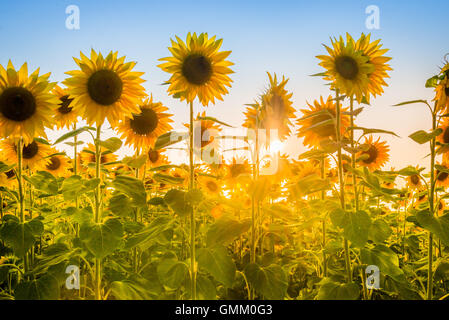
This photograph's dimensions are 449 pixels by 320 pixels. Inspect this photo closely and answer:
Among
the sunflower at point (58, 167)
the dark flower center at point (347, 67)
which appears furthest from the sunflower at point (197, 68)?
the sunflower at point (58, 167)

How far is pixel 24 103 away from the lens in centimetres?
207

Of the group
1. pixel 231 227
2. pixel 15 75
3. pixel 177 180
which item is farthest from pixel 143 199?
pixel 15 75

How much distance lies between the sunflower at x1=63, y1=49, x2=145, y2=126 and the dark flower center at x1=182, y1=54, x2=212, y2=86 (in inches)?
12.7

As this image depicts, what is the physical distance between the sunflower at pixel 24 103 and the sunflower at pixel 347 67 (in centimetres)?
186

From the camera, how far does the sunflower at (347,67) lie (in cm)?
193

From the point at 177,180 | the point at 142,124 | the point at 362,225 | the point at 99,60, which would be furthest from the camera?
the point at 142,124

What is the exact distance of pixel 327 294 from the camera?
165cm

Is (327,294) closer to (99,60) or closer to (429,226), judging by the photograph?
(429,226)

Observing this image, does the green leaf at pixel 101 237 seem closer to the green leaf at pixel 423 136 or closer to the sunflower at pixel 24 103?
the sunflower at pixel 24 103

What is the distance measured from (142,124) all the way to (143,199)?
4.02ft

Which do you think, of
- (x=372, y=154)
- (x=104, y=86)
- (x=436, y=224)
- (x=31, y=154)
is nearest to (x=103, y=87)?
(x=104, y=86)

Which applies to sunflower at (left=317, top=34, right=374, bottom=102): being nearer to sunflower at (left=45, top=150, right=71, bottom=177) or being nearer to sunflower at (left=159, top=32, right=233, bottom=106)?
sunflower at (left=159, top=32, right=233, bottom=106)

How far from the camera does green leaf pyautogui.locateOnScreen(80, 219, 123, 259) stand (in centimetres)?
149

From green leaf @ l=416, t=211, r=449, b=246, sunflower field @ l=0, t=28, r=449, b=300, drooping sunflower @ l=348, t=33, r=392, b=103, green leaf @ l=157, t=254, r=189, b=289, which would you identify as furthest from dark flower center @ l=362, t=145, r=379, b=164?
green leaf @ l=157, t=254, r=189, b=289
